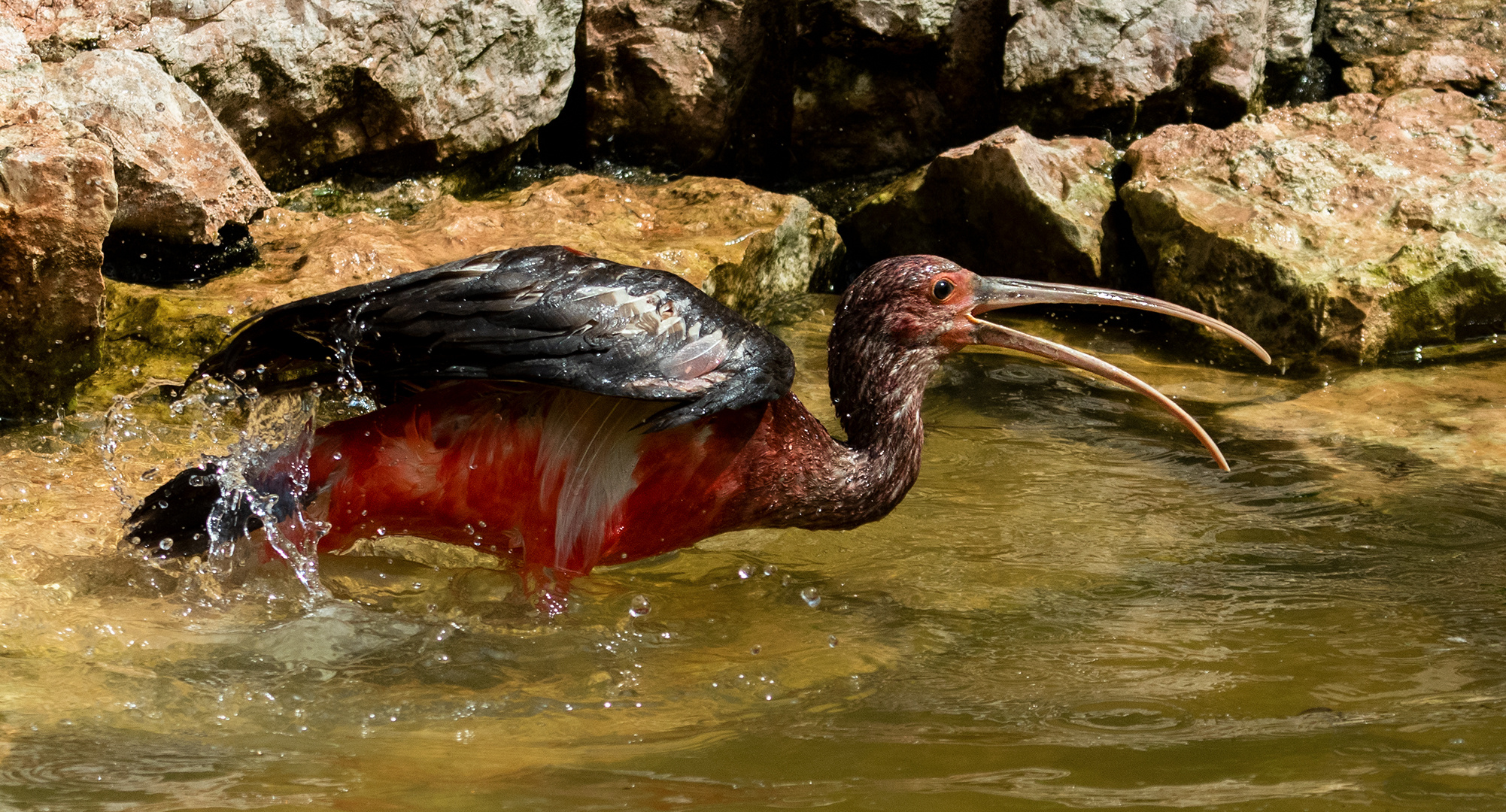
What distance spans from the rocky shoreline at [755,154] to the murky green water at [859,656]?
83 centimetres

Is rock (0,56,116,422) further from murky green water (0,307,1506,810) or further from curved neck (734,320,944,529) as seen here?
curved neck (734,320,944,529)

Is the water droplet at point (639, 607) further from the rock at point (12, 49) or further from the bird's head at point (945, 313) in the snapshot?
the rock at point (12, 49)

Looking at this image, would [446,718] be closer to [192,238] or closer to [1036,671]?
[1036,671]

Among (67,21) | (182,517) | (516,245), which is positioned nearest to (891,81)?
(516,245)

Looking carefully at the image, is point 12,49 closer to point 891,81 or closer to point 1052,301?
point 1052,301

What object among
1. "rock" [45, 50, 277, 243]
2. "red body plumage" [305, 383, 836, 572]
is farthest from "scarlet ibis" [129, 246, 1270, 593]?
"rock" [45, 50, 277, 243]

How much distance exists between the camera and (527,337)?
10.5 ft

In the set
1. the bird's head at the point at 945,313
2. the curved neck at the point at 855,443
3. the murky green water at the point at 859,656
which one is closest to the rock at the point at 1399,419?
the murky green water at the point at 859,656

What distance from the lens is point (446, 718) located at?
9.18 feet

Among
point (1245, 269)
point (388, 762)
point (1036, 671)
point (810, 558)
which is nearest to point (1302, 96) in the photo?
point (1245, 269)

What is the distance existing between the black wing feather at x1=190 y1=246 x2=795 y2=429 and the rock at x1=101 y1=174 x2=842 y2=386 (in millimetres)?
1388

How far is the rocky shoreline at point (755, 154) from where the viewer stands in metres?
4.70

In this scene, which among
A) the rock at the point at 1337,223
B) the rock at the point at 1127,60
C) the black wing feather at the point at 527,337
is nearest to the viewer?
the black wing feather at the point at 527,337

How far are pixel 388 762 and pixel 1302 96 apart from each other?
6536 mm
